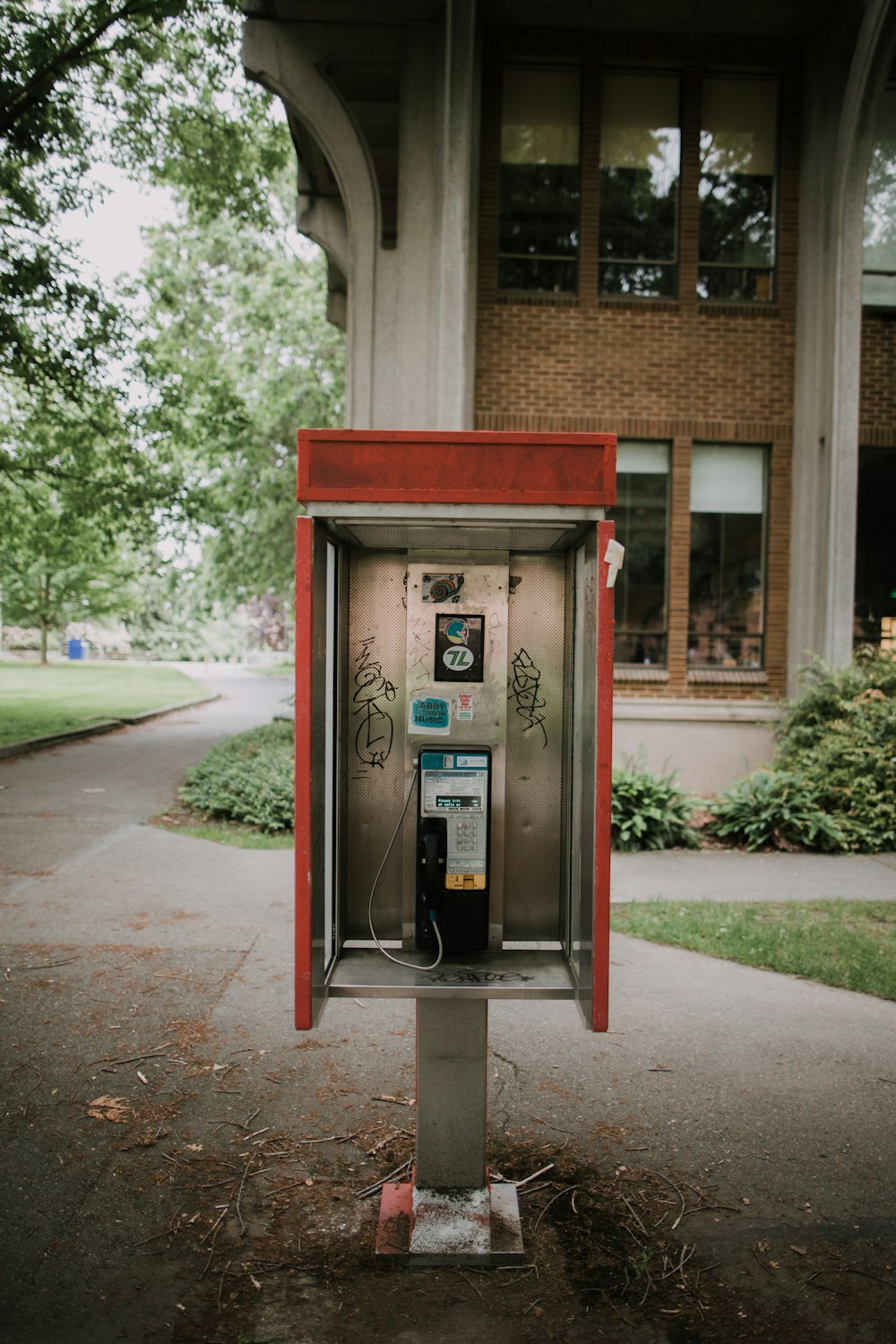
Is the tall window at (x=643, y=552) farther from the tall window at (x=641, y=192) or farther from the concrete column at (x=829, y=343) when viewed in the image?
Answer: the tall window at (x=641, y=192)

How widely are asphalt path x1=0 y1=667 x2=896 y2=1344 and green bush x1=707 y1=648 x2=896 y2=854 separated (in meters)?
3.32

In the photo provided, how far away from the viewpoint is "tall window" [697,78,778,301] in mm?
11719

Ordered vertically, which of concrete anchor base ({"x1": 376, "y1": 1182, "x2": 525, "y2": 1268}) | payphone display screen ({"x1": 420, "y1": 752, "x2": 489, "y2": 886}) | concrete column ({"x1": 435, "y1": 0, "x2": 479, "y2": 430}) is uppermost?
concrete column ({"x1": 435, "y1": 0, "x2": 479, "y2": 430})

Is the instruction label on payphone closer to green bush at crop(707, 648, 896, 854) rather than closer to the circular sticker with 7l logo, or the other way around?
the circular sticker with 7l logo

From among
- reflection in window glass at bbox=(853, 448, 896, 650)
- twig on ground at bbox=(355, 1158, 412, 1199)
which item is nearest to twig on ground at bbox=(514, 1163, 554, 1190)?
twig on ground at bbox=(355, 1158, 412, 1199)

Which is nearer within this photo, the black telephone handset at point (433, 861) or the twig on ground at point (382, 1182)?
the black telephone handset at point (433, 861)

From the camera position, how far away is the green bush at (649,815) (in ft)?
29.4

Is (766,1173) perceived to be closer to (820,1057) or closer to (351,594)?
(820,1057)

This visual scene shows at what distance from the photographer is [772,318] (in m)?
11.7

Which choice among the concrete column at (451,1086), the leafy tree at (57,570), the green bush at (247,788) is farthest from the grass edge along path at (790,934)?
the leafy tree at (57,570)

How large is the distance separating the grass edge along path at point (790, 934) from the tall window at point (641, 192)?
7.60 m

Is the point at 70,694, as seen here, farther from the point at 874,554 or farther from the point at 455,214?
the point at 874,554

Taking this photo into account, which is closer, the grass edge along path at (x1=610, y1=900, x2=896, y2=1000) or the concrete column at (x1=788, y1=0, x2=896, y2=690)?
the grass edge along path at (x1=610, y1=900, x2=896, y2=1000)

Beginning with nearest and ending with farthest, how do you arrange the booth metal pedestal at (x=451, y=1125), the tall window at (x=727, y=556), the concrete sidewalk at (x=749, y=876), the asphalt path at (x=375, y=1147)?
the asphalt path at (x=375, y=1147), the booth metal pedestal at (x=451, y=1125), the concrete sidewalk at (x=749, y=876), the tall window at (x=727, y=556)
